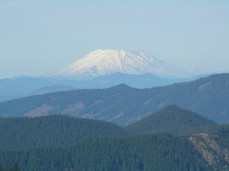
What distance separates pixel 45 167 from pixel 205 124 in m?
58.2

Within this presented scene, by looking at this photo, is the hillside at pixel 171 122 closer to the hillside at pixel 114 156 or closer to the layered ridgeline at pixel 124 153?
the layered ridgeline at pixel 124 153

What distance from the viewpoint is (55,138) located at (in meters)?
146

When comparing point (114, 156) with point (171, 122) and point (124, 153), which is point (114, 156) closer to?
point (124, 153)

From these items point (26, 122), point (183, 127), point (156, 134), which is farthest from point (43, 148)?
point (183, 127)

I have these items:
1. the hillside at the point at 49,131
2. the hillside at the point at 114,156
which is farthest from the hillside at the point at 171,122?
the hillside at the point at 114,156

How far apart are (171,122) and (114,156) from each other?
150 ft

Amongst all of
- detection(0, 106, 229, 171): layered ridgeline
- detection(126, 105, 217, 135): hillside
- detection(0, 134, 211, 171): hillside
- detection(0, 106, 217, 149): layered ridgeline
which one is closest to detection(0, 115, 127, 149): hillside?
detection(0, 106, 217, 149): layered ridgeline

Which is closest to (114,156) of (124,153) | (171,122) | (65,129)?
(124,153)

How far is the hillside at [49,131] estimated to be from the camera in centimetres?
14350

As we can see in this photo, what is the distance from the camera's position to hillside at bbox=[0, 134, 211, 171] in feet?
380

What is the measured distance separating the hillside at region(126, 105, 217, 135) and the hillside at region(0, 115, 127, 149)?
11.1 meters

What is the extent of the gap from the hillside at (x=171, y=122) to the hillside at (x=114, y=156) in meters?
30.1

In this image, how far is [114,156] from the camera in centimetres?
12050

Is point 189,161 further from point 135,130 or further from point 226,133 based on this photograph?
point 135,130
